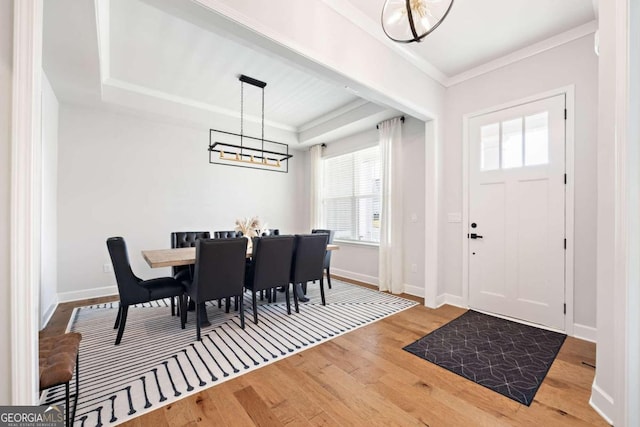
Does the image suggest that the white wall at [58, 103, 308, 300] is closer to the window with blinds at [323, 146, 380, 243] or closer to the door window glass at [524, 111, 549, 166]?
the window with blinds at [323, 146, 380, 243]

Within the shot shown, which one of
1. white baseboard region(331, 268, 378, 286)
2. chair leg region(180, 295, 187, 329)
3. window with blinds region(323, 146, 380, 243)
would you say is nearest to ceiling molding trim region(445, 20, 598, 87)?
window with blinds region(323, 146, 380, 243)

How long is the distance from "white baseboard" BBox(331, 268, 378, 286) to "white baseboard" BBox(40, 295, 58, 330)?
410cm

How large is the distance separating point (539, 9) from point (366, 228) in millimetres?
3453

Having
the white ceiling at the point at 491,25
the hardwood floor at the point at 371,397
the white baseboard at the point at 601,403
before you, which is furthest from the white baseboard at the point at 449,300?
the white ceiling at the point at 491,25

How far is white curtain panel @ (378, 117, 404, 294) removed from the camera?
4141mm

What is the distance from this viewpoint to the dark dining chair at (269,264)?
2.93m

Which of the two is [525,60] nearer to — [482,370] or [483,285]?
[483,285]

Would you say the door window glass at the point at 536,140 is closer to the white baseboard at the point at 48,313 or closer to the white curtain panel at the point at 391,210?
the white curtain panel at the point at 391,210

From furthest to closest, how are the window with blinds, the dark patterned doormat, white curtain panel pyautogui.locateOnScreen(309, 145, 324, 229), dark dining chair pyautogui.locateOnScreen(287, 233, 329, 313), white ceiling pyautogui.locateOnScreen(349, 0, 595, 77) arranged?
white curtain panel pyautogui.locateOnScreen(309, 145, 324, 229) → the window with blinds → dark dining chair pyautogui.locateOnScreen(287, 233, 329, 313) → white ceiling pyautogui.locateOnScreen(349, 0, 595, 77) → the dark patterned doormat

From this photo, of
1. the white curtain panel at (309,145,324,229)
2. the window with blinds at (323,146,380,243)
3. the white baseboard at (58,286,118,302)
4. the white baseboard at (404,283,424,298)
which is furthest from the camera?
the white curtain panel at (309,145,324,229)

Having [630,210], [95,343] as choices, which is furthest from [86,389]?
[630,210]

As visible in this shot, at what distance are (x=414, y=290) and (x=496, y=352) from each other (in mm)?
1724

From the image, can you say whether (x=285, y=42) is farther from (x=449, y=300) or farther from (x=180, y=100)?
(x=449, y=300)

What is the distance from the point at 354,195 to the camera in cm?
509
